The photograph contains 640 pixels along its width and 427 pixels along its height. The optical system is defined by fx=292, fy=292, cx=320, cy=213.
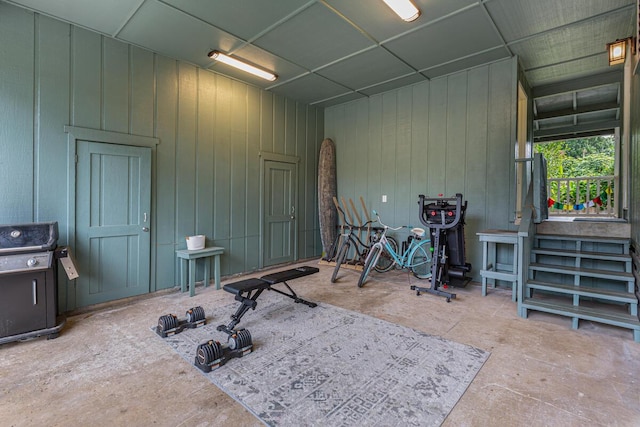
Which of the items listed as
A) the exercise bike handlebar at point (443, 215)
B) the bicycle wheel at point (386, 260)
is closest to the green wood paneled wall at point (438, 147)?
the bicycle wheel at point (386, 260)

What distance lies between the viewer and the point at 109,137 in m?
3.74

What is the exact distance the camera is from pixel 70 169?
3480 millimetres

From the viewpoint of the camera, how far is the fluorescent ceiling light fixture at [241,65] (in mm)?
4203

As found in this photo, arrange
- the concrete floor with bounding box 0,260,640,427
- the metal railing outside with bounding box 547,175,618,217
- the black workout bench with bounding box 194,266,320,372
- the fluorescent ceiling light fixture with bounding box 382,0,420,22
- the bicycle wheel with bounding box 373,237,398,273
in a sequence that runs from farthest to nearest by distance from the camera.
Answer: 1. the metal railing outside with bounding box 547,175,618,217
2. the bicycle wheel with bounding box 373,237,398,273
3. the fluorescent ceiling light fixture with bounding box 382,0,420,22
4. the black workout bench with bounding box 194,266,320,372
5. the concrete floor with bounding box 0,260,640,427

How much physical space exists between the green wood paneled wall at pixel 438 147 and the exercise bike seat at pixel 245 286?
3.41m

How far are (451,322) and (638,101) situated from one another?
125 inches

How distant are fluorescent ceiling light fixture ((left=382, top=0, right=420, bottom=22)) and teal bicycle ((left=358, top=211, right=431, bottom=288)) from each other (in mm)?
2984

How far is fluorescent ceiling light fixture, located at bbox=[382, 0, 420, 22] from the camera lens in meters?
3.17

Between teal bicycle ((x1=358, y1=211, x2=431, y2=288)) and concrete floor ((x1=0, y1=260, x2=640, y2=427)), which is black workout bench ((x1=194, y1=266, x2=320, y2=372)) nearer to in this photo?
concrete floor ((x1=0, y1=260, x2=640, y2=427))

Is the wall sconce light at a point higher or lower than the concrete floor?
higher

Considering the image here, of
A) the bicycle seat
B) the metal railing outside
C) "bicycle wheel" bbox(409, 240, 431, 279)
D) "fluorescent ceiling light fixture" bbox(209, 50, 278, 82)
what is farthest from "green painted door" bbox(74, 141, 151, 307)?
the metal railing outside

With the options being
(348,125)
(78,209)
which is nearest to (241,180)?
(78,209)

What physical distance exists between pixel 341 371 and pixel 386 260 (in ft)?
12.0

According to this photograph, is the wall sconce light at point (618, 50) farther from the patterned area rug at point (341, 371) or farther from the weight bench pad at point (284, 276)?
the weight bench pad at point (284, 276)
